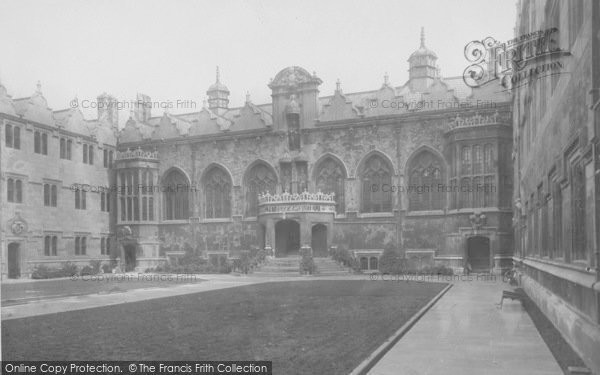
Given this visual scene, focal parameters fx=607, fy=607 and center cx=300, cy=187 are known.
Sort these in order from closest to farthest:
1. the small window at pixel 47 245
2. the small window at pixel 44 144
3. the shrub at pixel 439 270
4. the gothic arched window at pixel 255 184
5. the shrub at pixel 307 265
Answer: the shrub at pixel 439 270
the shrub at pixel 307 265
the small window at pixel 47 245
the small window at pixel 44 144
the gothic arched window at pixel 255 184

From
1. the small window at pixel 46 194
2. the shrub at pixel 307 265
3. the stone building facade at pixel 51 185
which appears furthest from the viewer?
the small window at pixel 46 194

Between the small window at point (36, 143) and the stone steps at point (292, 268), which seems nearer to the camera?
the stone steps at point (292, 268)

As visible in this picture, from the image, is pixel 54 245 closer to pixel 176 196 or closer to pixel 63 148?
pixel 63 148

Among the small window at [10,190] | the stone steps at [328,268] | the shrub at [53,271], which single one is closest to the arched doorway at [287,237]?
the stone steps at [328,268]

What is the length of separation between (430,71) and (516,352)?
43.9 meters

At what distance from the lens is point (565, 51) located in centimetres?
1105

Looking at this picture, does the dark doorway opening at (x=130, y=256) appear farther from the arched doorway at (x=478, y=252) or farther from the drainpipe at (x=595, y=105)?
the drainpipe at (x=595, y=105)

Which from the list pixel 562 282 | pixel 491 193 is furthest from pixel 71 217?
pixel 562 282

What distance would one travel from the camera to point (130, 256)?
1729 inches

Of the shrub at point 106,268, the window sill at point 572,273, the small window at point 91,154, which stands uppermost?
the small window at point 91,154

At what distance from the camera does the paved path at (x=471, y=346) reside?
9.10 metres

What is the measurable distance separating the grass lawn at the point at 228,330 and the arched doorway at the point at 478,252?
53.9 ft

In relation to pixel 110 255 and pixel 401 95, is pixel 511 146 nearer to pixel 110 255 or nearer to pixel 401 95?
pixel 401 95

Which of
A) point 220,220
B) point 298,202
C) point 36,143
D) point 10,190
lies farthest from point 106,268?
point 298,202
